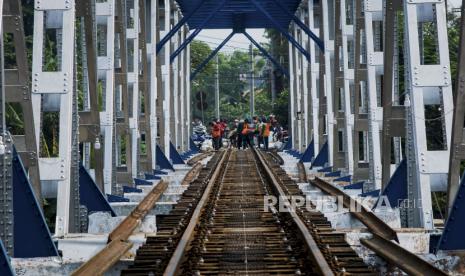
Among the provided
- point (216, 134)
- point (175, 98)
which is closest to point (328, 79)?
point (175, 98)

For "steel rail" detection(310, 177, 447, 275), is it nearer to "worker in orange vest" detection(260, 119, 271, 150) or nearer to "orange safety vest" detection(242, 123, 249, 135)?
"worker in orange vest" detection(260, 119, 271, 150)

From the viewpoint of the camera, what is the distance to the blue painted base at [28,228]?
9922 millimetres

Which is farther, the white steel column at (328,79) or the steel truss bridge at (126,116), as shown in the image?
the white steel column at (328,79)

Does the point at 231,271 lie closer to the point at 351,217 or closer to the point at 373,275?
the point at 373,275

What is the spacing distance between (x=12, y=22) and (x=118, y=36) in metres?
8.57

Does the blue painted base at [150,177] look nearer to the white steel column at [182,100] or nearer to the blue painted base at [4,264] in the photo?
the white steel column at [182,100]

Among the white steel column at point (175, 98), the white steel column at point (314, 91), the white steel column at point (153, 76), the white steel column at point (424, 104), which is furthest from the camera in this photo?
the white steel column at point (175, 98)

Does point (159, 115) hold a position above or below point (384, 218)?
above

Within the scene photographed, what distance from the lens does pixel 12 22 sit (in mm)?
11023

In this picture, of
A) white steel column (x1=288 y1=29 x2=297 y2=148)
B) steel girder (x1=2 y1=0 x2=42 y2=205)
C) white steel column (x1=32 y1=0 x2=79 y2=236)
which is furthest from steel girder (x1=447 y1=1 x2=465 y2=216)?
white steel column (x1=288 y1=29 x2=297 y2=148)

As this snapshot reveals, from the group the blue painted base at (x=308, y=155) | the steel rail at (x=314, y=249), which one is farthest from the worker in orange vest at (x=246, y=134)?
the steel rail at (x=314, y=249)

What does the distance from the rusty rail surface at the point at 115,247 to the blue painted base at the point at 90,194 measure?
55cm

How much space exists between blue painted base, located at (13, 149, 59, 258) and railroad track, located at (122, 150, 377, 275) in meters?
1.09

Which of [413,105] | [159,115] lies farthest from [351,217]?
[159,115]
